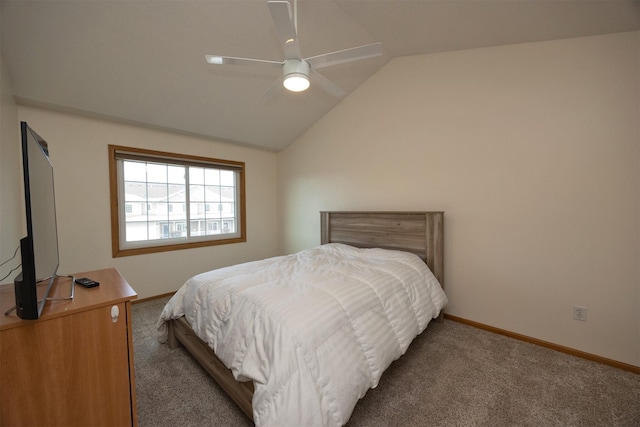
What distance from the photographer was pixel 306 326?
1246 millimetres

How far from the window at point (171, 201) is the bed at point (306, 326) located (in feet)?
5.38

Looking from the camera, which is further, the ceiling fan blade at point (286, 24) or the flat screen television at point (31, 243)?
the ceiling fan blade at point (286, 24)

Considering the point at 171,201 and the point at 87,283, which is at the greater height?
the point at 171,201

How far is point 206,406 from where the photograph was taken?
152 centimetres

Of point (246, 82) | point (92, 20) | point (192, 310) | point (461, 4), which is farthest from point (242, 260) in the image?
point (461, 4)

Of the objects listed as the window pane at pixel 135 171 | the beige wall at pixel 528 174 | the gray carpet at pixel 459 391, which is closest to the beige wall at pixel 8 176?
the window pane at pixel 135 171

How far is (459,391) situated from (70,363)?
209 centimetres

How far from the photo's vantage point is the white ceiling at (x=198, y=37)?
180 cm

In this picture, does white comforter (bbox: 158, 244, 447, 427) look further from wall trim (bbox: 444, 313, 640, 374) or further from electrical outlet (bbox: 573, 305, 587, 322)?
electrical outlet (bbox: 573, 305, 587, 322)

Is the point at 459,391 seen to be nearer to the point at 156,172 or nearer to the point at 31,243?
the point at 31,243

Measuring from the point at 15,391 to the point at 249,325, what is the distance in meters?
0.85

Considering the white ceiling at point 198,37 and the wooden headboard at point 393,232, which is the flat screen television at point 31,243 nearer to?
the white ceiling at point 198,37

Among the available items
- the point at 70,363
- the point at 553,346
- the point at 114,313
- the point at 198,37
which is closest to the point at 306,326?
the point at 114,313

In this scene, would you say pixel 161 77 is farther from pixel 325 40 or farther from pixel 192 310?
pixel 192 310
